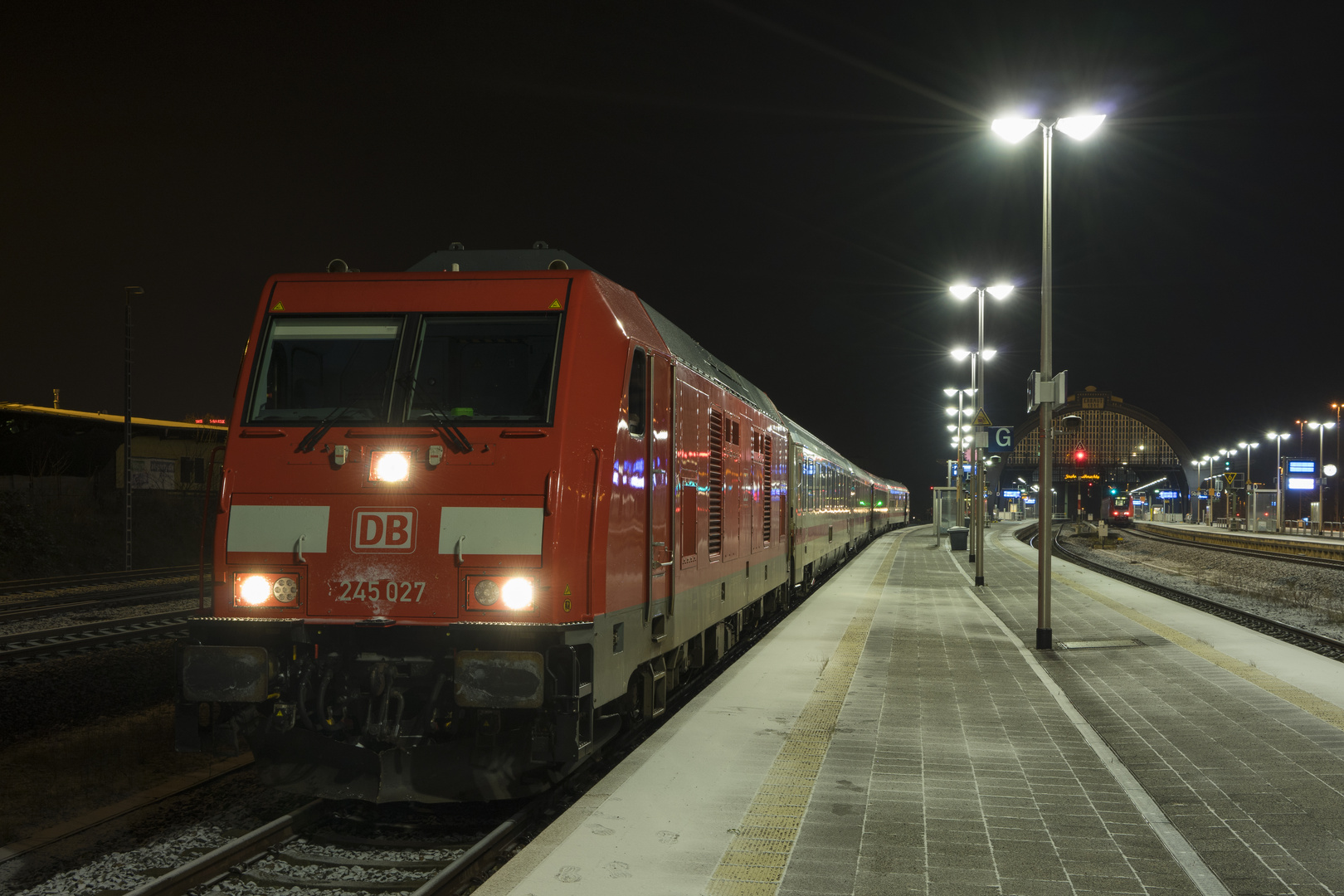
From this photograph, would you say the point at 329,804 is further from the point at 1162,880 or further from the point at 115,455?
the point at 115,455

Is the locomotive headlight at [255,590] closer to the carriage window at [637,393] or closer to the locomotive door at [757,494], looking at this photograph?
the carriage window at [637,393]

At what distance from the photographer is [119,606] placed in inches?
673

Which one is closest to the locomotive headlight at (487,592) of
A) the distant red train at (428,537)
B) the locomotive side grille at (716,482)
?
the distant red train at (428,537)

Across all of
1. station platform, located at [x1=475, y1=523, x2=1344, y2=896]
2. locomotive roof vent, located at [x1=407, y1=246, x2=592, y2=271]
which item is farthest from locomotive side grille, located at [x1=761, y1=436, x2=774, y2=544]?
locomotive roof vent, located at [x1=407, y1=246, x2=592, y2=271]

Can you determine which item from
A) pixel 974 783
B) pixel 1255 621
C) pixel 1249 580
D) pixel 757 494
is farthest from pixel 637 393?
pixel 1249 580

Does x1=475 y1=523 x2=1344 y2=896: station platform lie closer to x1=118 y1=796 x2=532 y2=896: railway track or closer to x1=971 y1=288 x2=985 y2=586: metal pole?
x1=118 y1=796 x2=532 y2=896: railway track

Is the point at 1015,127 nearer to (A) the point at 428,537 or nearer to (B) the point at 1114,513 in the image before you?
(A) the point at 428,537

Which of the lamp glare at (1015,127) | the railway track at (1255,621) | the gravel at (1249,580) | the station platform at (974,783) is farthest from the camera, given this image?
the gravel at (1249,580)

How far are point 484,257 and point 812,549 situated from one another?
44.3ft

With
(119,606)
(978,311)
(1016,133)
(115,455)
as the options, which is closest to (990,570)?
(978,311)

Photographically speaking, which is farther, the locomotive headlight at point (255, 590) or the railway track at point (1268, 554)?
the railway track at point (1268, 554)

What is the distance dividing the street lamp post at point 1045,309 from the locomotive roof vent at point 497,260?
8.24 m

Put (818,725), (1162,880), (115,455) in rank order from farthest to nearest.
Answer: (115,455)
(818,725)
(1162,880)

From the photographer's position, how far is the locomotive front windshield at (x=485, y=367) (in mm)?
5957
